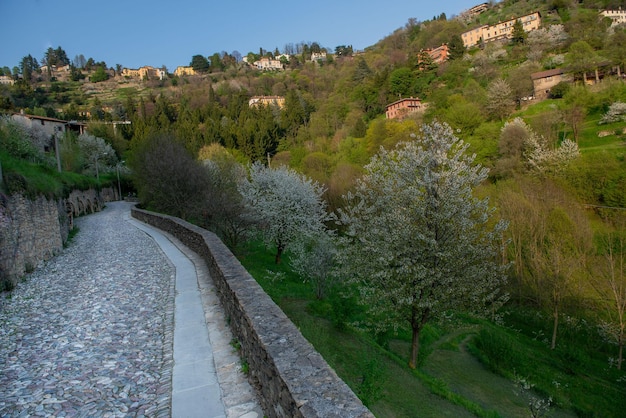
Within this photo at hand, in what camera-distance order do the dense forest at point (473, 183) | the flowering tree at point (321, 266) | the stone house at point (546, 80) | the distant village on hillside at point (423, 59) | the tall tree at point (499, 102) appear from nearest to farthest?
1. the dense forest at point (473, 183)
2. the flowering tree at point (321, 266)
3. the tall tree at point (499, 102)
4. the stone house at point (546, 80)
5. the distant village on hillside at point (423, 59)

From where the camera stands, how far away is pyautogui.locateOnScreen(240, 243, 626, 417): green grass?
10.6 m

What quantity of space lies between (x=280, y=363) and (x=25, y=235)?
44.3 ft

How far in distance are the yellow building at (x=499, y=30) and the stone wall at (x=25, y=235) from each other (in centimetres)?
10272

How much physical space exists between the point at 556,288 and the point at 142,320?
19.6 meters

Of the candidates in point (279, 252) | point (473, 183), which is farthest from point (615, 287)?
point (279, 252)

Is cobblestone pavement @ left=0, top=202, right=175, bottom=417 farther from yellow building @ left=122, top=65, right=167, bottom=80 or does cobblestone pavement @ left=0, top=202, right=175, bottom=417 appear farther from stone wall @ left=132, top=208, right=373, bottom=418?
yellow building @ left=122, top=65, right=167, bottom=80

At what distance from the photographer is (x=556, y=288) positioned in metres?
18.9

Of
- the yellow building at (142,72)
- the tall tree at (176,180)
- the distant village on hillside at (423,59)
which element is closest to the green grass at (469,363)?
the tall tree at (176,180)

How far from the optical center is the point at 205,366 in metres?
5.23

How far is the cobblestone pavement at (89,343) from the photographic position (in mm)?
4532

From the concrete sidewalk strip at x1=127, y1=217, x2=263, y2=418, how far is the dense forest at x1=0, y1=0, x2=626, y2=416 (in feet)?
8.77

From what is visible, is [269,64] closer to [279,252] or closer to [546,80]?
[546,80]

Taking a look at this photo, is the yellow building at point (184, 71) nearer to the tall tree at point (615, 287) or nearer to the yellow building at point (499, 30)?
the yellow building at point (499, 30)

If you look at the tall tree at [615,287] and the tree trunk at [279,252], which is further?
the tree trunk at [279,252]
